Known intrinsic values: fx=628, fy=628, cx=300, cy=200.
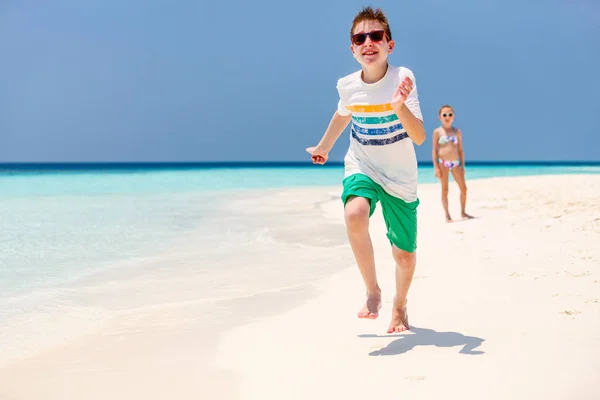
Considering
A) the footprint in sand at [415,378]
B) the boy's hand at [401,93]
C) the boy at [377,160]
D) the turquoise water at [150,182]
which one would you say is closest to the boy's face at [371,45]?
the boy at [377,160]

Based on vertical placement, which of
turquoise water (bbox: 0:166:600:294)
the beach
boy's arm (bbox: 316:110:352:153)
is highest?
boy's arm (bbox: 316:110:352:153)

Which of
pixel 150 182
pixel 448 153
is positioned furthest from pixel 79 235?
pixel 150 182

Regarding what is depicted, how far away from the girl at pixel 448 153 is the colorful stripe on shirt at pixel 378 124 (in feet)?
18.5

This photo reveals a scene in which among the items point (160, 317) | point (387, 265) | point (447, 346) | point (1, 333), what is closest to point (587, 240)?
point (387, 265)

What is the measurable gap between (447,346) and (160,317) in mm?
1709

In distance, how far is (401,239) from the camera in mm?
3250

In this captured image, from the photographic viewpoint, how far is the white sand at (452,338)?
2488 millimetres

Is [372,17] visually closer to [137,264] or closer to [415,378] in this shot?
[415,378]

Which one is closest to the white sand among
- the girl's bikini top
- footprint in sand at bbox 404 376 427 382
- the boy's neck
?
footprint in sand at bbox 404 376 427 382

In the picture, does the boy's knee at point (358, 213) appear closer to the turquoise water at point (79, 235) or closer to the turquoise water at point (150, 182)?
the turquoise water at point (79, 235)

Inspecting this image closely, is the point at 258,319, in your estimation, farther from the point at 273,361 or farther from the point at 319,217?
the point at 319,217

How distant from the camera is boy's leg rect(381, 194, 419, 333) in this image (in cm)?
324

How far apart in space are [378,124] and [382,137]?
0.07 meters

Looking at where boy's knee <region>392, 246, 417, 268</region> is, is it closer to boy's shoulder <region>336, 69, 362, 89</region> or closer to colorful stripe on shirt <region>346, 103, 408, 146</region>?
colorful stripe on shirt <region>346, 103, 408, 146</region>
